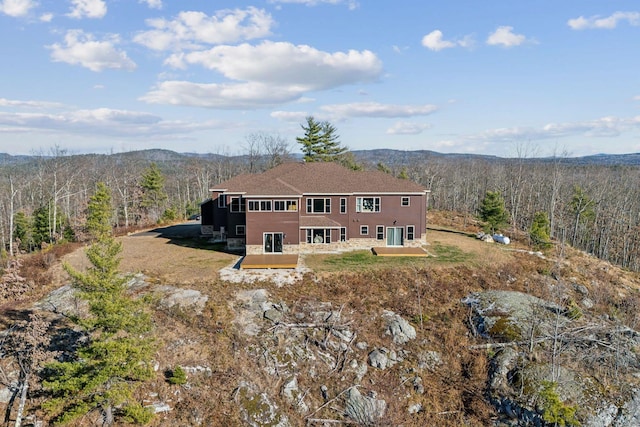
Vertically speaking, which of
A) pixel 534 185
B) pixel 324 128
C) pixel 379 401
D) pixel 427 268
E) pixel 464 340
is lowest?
pixel 379 401

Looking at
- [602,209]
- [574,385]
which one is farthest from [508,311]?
[602,209]

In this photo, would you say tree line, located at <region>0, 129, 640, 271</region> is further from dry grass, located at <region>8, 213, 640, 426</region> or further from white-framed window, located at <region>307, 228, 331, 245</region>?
white-framed window, located at <region>307, 228, 331, 245</region>

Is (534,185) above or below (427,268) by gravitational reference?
above

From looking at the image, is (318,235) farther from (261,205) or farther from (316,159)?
(316,159)

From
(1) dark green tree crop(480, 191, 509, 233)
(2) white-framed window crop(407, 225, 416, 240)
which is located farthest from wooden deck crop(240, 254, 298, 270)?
(1) dark green tree crop(480, 191, 509, 233)

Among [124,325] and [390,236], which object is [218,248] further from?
[124,325]

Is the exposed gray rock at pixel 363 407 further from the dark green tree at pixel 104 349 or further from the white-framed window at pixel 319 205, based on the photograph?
the white-framed window at pixel 319 205
